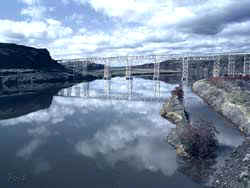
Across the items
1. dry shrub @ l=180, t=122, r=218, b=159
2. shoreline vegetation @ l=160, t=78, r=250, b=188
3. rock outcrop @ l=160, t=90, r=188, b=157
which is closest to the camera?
shoreline vegetation @ l=160, t=78, r=250, b=188

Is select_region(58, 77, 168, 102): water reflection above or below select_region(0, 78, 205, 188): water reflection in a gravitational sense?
above

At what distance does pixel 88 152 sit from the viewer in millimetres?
19547

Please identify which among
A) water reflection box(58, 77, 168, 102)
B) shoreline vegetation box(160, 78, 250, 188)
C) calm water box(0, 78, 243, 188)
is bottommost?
calm water box(0, 78, 243, 188)

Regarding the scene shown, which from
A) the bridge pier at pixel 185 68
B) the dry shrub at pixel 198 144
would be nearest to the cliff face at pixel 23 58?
the bridge pier at pixel 185 68

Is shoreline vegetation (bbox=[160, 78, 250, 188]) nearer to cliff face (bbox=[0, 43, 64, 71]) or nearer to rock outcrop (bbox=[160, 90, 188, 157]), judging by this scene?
rock outcrop (bbox=[160, 90, 188, 157])

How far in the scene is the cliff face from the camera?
114 meters

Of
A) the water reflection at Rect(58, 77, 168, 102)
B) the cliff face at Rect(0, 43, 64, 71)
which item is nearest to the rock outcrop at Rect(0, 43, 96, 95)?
the cliff face at Rect(0, 43, 64, 71)

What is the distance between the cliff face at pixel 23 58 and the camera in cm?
11375

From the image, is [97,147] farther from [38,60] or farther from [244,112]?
[38,60]

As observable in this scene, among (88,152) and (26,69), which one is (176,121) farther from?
(26,69)

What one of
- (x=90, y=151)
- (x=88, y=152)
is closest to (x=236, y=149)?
(x=90, y=151)

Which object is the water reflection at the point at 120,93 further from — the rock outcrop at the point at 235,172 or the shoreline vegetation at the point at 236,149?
the rock outcrop at the point at 235,172

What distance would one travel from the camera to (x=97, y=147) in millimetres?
20719

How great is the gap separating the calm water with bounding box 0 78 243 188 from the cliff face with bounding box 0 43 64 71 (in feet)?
305
